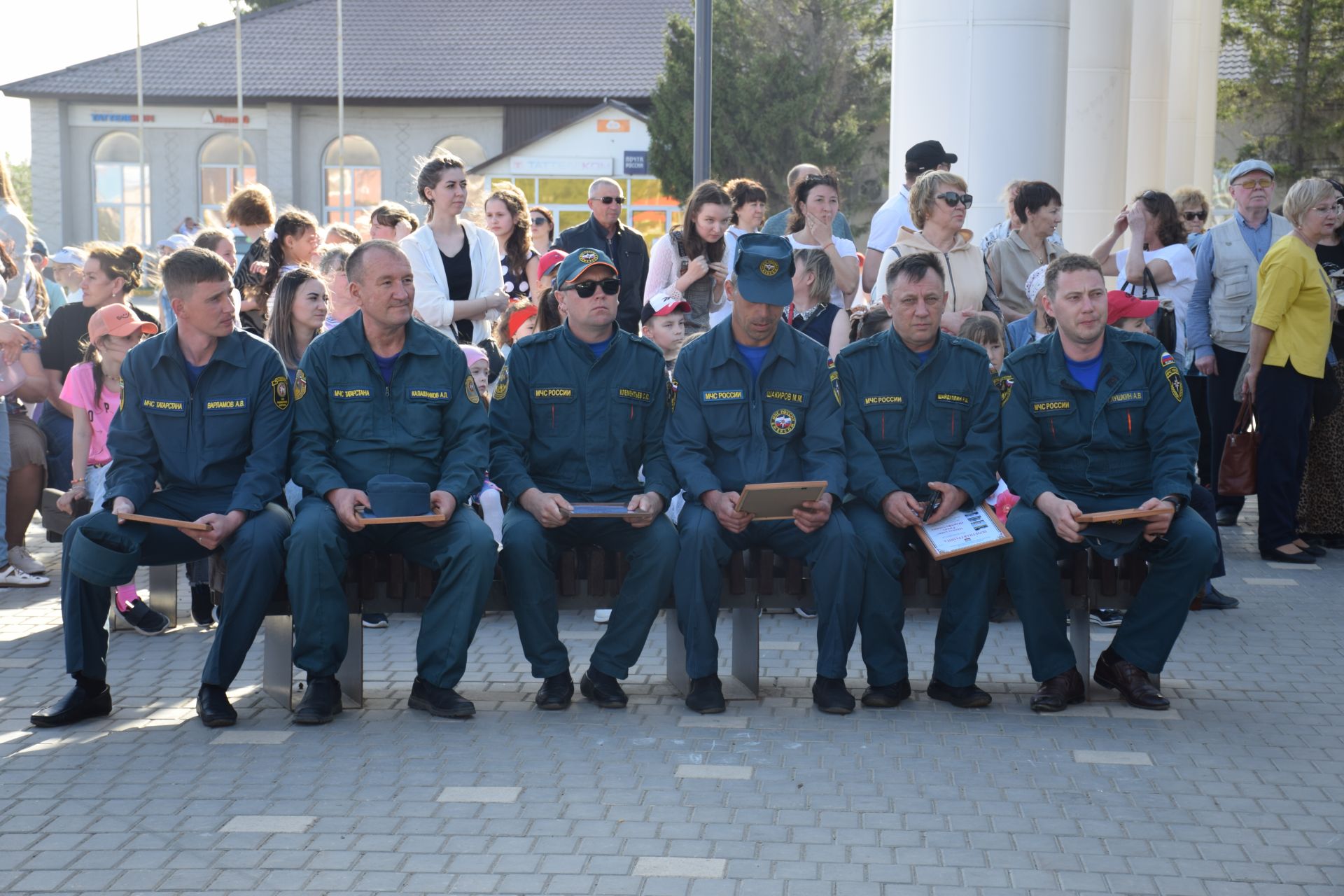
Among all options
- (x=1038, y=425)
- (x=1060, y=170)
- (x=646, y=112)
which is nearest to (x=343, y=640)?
(x=1038, y=425)

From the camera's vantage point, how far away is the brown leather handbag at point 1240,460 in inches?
328

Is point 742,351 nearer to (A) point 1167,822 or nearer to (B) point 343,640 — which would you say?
(B) point 343,640

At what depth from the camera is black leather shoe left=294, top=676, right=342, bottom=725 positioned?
5.36 metres

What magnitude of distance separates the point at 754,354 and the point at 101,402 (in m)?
3.11

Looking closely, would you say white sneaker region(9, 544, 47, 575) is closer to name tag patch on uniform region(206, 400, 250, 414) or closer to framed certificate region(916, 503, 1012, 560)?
name tag patch on uniform region(206, 400, 250, 414)

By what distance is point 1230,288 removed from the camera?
8.84 metres

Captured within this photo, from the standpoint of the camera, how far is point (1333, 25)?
31.0 metres

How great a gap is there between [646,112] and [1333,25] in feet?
55.4

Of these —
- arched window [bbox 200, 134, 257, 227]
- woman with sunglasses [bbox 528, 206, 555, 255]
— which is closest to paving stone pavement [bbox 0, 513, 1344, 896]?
woman with sunglasses [bbox 528, 206, 555, 255]

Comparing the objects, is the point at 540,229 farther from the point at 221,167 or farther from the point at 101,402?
the point at 221,167

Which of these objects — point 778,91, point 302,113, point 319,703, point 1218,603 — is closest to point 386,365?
point 319,703

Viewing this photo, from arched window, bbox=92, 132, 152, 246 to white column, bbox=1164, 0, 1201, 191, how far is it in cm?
3005

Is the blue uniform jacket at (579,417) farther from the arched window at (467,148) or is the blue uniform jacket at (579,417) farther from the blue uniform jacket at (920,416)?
the arched window at (467,148)

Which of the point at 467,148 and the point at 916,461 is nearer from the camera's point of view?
the point at 916,461
